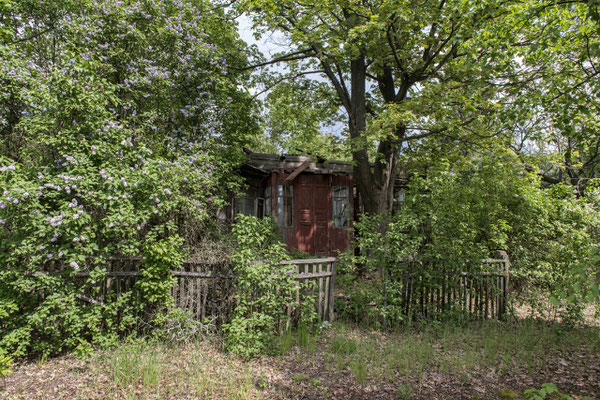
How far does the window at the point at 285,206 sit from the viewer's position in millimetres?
Answer: 12250

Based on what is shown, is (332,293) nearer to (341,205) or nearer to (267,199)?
(341,205)

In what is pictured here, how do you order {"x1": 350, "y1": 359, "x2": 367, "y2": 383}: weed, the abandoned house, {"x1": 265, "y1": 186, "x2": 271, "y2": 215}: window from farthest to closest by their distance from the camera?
{"x1": 265, "y1": 186, "x2": 271, "y2": 215}: window
the abandoned house
{"x1": 350, "y1": 359, "x2": 367, "y2": 383}: weed

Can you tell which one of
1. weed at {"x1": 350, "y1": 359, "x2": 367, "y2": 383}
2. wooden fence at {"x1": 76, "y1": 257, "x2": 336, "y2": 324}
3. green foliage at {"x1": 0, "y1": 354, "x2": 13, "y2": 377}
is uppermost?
wooden fence at {"x1": 76, "y1": 257, "x2": 336, "y2": 324}

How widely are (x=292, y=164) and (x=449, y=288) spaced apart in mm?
7119

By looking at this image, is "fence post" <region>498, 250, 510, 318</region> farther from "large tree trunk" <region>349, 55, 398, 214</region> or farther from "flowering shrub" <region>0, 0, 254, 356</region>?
"flowering shrub" <region>0, 0, 254, 356</region>

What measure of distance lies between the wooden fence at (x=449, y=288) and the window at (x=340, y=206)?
6.35 metres

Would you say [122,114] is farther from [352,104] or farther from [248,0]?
[352,104]

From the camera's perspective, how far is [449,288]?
258 inches

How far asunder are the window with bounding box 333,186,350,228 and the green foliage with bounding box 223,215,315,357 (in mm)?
7603

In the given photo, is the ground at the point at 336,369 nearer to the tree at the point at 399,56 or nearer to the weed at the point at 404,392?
the weed at the point at 404,392

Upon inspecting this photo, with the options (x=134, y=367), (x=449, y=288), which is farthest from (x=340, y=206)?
(x=134, y=367)

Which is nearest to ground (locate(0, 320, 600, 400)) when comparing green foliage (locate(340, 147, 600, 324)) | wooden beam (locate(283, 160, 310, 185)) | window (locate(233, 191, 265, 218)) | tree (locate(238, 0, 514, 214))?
green foliage (locate(340, 147, 600, 324))

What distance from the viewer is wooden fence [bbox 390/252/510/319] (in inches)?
252

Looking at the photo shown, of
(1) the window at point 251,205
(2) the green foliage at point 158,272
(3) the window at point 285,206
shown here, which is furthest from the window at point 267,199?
(2) the green foliage at point 158,272
